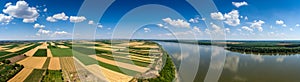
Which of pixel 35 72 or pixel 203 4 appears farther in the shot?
pixel 35 72

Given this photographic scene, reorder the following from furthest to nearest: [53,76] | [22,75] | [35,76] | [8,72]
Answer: [8,72]
[22,75]
[35,76]
[53,76]

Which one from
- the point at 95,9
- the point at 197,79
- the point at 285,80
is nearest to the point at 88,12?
the point at 95,9

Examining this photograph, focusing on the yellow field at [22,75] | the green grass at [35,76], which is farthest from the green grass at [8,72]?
the green grass at [35,76]

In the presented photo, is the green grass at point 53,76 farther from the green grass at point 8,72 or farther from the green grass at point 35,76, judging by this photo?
the green grass at point 8,72

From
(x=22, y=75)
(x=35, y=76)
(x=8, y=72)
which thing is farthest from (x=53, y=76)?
(x=8, y=72)

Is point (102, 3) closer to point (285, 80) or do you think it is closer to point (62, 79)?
point (62, 79)

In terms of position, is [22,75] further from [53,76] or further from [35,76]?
[53,76]

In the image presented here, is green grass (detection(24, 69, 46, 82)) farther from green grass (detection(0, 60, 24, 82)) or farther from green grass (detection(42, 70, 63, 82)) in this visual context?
green grass (detection(0, 60, 24, 82))
